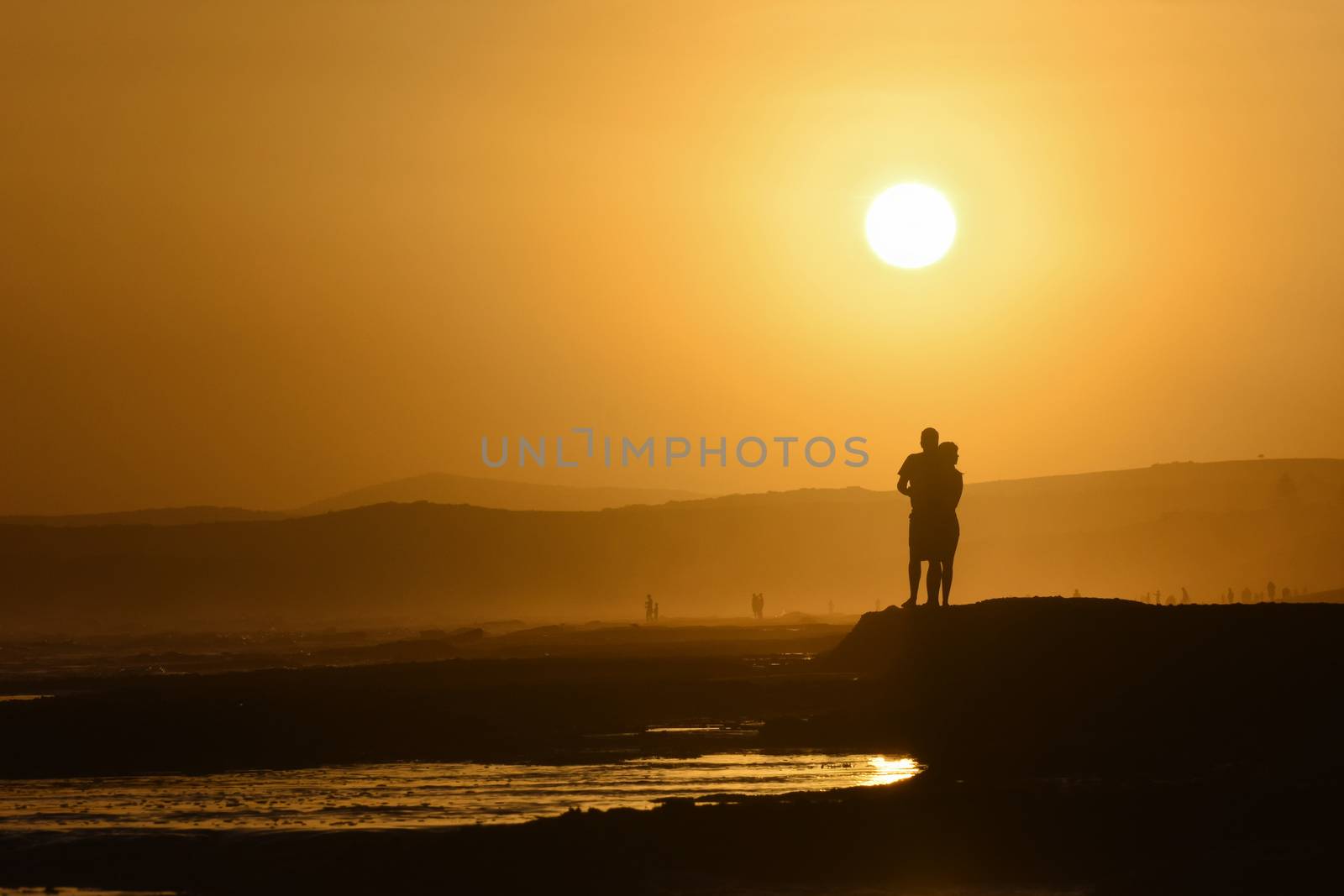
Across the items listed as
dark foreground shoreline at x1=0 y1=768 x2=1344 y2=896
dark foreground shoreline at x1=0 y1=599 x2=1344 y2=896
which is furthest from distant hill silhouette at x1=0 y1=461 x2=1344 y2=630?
dark foreground shoreline at x1=0 y1=768 x2=1344 y2=896

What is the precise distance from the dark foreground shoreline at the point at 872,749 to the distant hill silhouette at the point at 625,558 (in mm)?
87410

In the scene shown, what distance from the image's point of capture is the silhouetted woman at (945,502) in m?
24.4

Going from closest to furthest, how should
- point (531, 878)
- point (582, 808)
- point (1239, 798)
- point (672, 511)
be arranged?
1. point (531, 878)
2. point (1239, 798)
3. point (582, 808)
4. point (672, 511)

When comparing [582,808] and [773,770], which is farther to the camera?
[773,770]

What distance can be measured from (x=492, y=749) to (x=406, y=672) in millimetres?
10637

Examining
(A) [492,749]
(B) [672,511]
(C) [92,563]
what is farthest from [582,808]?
(B) [672,511]

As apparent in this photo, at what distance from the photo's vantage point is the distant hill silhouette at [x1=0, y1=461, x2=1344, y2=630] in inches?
5384

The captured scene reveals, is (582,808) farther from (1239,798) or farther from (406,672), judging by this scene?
(406,672)

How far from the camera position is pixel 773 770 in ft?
56.0

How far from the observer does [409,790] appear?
16297 millimetres

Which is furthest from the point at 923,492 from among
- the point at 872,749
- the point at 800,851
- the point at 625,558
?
the point at 625,558

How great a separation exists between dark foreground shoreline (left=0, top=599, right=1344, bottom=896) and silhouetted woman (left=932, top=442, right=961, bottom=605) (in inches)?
36.6

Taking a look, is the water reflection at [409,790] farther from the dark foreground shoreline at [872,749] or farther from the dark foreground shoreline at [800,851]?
the dark foreground shoreline at [800,851]

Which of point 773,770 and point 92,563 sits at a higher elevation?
point 92,563
